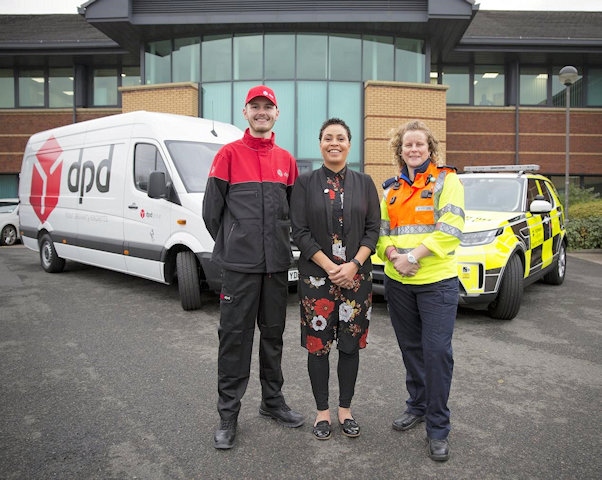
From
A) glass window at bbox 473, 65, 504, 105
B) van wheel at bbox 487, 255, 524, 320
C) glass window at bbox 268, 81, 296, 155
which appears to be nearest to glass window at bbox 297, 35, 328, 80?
glass window at bbox 268, 81, 296, 155

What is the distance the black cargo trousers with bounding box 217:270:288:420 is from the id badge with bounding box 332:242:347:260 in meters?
0.41

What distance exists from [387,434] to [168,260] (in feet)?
13.4

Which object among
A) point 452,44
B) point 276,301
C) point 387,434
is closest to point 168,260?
point 276,301

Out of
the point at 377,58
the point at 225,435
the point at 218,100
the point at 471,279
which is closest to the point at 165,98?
the point at 218,100

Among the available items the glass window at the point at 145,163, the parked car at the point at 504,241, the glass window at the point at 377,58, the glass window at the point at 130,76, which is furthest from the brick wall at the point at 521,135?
the glass window at the point at 145,163

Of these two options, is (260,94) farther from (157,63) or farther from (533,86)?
(533,86)

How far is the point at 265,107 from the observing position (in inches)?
125

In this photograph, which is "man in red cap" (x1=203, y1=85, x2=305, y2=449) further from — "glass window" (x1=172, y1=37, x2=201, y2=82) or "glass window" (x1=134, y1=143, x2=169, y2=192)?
"glass window" (x1=172, y1=37, x2=201, y2=82)

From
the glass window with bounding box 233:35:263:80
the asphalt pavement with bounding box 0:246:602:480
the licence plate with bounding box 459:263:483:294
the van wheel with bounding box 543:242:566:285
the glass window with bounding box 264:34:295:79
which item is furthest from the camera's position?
the glass window with bounding box 233:35:263:80

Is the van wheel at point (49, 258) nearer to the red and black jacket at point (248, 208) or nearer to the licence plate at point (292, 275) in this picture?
the licence plate at point (292, 275)

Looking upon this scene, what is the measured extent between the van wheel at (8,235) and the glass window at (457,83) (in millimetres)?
15536

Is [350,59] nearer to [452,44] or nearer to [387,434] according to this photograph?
[452,44]

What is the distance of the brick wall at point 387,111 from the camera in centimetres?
1559

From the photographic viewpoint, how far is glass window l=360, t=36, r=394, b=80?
15875 millimetres
